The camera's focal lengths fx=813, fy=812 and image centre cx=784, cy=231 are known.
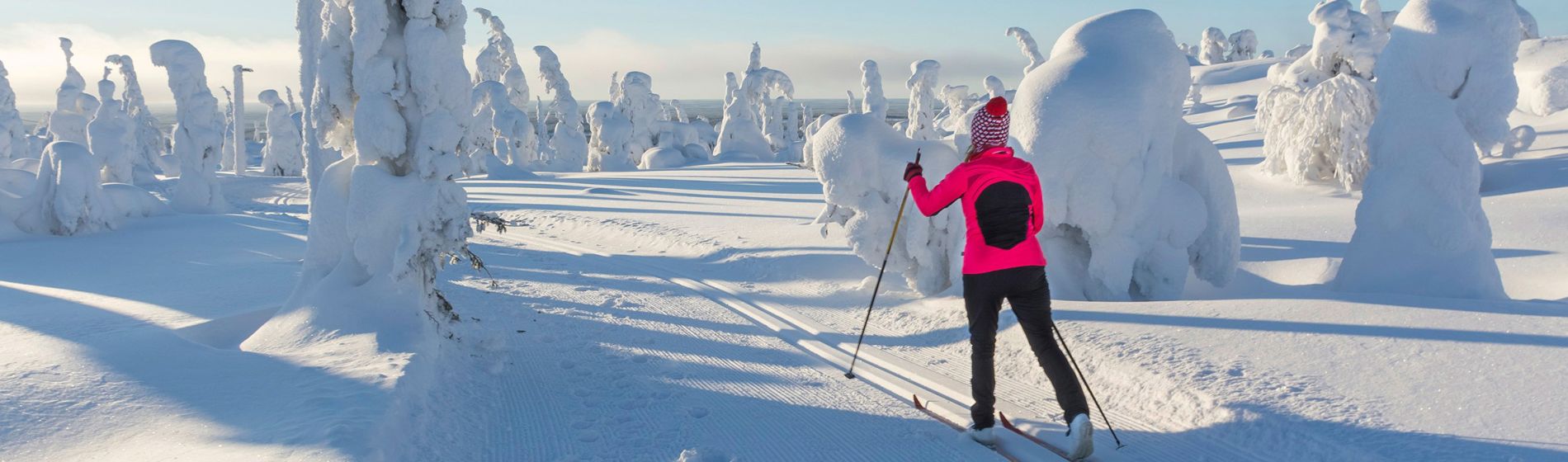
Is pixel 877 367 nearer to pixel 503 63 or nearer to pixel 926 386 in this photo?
pixel 926 386

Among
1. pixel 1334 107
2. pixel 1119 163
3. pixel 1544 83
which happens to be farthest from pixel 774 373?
pixel 1544 83

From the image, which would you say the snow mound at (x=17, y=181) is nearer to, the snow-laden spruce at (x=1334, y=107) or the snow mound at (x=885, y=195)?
the snow mound at (x=885, y=195)

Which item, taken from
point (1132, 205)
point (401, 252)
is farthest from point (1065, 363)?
point (401, 252)

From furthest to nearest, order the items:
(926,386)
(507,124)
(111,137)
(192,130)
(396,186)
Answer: (507,124) → (111,137) → (192,130) → (396,186) → (926,386)

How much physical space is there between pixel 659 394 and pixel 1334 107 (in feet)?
58.0

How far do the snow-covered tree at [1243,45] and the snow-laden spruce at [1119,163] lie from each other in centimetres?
7648

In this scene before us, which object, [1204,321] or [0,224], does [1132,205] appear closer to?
[1204,321]

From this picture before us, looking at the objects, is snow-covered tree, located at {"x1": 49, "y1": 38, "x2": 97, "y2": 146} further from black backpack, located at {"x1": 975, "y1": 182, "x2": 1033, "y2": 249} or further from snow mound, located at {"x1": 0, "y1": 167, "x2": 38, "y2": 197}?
black backpack, located at {"x1": 975, "y1": 182, "x2": 1033, "y2": 249}

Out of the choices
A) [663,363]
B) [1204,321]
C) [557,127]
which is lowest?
[663,363]

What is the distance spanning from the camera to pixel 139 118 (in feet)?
132

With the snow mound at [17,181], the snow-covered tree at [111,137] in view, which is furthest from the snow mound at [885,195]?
the snow-covered tree at [111,137]

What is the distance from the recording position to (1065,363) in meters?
4.06

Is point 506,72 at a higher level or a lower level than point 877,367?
higher

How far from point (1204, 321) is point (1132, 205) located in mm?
1649
